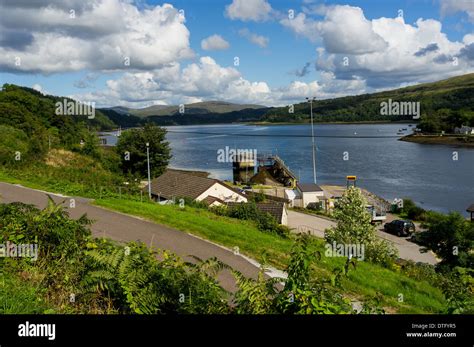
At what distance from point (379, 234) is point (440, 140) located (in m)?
80.9

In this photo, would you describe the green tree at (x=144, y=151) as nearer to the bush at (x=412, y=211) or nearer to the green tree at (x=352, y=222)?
the bush at (x=412, y=211)

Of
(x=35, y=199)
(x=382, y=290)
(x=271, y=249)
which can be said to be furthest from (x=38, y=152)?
(x=382, y=290)

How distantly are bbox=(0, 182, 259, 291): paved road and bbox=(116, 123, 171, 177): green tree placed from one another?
4235 centimetres

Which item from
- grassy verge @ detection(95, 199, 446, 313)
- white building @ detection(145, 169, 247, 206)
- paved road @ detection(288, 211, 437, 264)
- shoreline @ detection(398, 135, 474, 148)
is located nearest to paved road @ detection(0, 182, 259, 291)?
grassy verge @ detection(95, 199, 446, 313)

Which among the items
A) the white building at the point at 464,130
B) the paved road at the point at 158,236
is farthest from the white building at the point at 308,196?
the white building at the point at 464,130

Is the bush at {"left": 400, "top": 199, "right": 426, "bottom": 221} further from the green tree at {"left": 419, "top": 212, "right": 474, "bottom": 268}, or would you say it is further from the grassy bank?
the grassy bank

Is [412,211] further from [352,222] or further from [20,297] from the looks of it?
[20,297]

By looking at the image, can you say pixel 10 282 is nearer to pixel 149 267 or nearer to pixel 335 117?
pixel 149 267

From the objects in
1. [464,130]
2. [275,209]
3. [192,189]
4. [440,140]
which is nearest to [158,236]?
[275,209]

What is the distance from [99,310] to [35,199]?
11012 millimetres

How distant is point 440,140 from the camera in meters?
106

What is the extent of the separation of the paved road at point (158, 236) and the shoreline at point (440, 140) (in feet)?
323
